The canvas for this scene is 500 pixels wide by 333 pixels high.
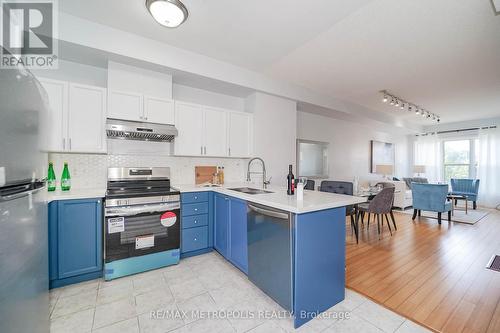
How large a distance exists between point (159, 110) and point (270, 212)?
2.01 meters

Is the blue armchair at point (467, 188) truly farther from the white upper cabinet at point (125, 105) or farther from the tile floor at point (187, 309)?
the white upper cabinet at point (125, 105)

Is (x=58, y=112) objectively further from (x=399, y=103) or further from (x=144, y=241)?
(x=399, y=103)

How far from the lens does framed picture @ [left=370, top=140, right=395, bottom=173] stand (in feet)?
21.6

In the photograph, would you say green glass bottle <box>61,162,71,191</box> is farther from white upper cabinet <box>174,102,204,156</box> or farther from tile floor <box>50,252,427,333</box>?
white upper cabinet <box>174,102,204,156</box>

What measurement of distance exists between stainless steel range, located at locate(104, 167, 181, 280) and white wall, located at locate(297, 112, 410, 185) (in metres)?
3.36

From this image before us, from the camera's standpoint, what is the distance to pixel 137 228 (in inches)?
90.7

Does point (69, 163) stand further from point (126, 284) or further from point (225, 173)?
point (225, 173)

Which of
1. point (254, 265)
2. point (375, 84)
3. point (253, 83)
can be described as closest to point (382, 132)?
point (375, 84)

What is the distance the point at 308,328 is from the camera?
1601 mm

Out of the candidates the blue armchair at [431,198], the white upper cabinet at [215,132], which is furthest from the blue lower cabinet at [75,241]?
the blue armchair at [431,198]

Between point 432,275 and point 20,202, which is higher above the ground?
point 20,202

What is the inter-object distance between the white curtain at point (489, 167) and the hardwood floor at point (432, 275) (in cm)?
324

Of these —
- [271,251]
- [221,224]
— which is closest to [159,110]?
A: [221,224]

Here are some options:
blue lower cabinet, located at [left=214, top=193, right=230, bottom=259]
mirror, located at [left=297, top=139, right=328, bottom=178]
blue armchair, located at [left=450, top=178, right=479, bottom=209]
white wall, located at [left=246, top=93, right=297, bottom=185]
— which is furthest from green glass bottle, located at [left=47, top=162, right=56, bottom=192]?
blue armchair, located at [left=450, top=178, right=479, bottom=209]
